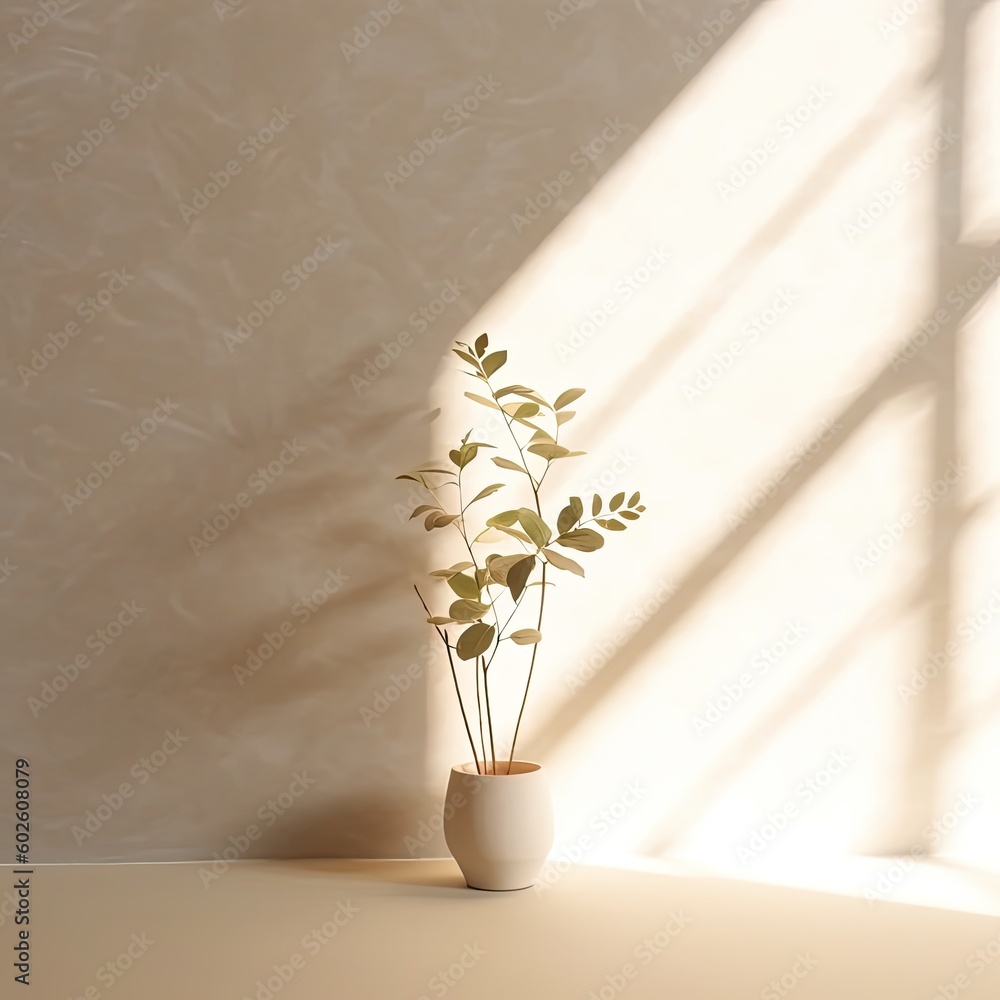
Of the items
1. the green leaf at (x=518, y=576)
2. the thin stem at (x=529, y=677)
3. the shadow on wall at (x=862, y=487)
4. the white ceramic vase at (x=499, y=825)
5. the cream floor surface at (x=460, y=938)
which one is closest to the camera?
the cream floor surface at (x=460, y=938)

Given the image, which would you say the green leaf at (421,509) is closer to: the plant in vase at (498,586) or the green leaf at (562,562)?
the plant in vase at (498,586)

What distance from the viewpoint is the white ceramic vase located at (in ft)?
6.15

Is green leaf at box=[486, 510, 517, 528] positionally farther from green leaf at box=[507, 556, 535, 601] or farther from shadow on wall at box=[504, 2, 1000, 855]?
shadow on wall at box=[504, 2, 1000, 855]

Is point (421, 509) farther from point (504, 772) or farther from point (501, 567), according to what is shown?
point (504, 772)

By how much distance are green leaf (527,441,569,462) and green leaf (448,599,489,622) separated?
303 millimetres

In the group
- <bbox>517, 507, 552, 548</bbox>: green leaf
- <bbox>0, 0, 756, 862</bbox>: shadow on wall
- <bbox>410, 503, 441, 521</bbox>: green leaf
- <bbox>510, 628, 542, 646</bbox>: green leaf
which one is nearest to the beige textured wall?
<bbox>0, 0, 756, 862</bbox>: shadow on wall

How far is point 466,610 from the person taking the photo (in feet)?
6.10

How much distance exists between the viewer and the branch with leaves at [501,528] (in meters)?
1.87

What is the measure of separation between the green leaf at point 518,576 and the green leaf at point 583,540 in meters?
0.12

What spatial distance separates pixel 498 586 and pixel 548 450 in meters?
0.33

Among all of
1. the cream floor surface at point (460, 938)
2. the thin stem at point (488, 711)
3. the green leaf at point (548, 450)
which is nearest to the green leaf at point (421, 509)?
the green leaf at point (548, 450)

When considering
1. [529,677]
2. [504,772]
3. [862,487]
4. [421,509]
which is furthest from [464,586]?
[862,487]

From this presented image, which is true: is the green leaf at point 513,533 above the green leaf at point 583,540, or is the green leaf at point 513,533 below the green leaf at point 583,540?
above

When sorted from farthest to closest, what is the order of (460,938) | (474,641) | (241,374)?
(241,374)
(474,641)
(460,938)
